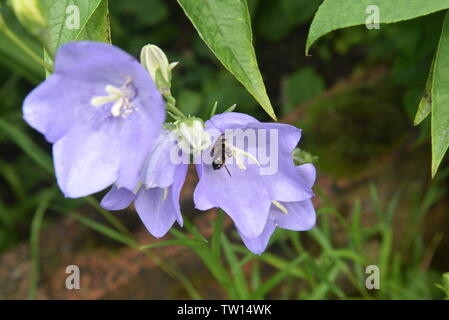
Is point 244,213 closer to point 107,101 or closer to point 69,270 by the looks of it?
point 107,101

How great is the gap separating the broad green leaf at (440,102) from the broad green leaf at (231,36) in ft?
0.73

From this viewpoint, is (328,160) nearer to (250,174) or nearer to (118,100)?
(250,174)

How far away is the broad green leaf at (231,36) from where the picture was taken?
82cm

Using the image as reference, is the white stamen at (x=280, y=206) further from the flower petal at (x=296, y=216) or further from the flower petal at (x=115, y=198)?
the flower petal at (x=115, y=198)

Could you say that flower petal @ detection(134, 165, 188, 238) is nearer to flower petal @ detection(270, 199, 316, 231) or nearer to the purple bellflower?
the purple bellflower

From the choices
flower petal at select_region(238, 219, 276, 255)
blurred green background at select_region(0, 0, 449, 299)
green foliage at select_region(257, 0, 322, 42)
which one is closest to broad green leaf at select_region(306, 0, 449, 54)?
flower petal at select_region(238, 219, 276, 255)

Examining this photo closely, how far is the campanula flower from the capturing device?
872 millimetres

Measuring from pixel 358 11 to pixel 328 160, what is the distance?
2.99 feet

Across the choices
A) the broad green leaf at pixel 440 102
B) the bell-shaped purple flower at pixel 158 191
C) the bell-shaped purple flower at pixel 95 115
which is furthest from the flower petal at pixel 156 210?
the broad green leaf at pixel 440 102

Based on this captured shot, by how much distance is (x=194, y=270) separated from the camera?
156cm

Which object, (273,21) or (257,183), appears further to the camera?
(273,21)

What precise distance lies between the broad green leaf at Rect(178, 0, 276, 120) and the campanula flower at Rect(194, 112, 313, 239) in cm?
7

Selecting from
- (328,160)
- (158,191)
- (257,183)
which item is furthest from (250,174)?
(328,160)

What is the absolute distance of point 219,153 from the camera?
927mm
